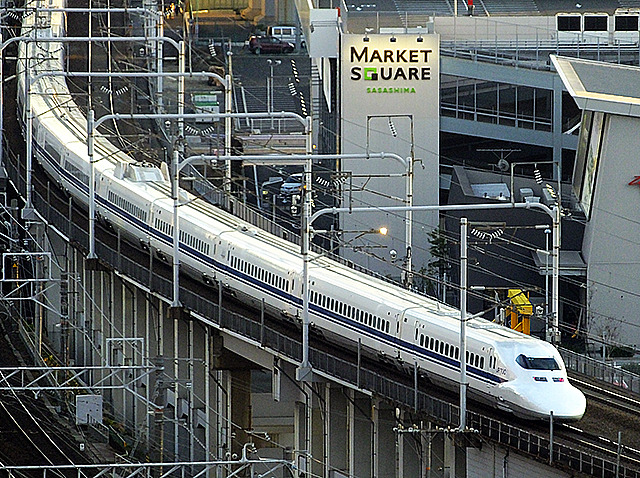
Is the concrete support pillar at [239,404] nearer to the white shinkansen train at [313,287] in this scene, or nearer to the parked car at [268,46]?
the white shinkansen train at [313,287]

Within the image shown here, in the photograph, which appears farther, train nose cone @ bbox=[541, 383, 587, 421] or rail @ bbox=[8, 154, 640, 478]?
train nose cone @ bbox=[541, 383, 587, 421]

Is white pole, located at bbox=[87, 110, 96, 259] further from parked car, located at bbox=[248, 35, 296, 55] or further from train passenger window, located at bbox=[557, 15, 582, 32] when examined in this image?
parked car, located at bbox=[248, 35, 296, 55]

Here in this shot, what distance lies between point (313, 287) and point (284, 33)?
69828mm

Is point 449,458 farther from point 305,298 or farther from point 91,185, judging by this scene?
point 91,185

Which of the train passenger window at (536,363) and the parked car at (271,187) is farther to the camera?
the parked car at (271,187)

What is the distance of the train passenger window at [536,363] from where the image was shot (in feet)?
163

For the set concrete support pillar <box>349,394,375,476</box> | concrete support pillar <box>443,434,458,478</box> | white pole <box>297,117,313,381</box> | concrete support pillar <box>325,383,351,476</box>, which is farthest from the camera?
concrete support pillar <box>325,383,351,476</box>

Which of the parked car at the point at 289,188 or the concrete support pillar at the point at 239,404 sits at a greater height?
the parked car at the point at 289,188

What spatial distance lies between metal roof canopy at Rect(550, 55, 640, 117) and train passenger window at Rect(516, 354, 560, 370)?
89.5 feet

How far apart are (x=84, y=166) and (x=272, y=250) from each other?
17.7m

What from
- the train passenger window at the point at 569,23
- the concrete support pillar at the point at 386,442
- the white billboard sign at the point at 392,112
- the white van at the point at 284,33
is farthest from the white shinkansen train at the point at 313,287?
the white van at the point at 284,33

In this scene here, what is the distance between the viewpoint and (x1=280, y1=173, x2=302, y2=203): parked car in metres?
97.7

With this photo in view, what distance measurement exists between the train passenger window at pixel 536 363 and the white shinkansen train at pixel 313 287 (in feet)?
0.09

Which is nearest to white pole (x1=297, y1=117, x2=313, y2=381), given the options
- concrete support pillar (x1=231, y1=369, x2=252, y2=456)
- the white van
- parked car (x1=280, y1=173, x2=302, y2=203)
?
concrete support pillar (x1=231, y1=369, x2=252, y2=456)
